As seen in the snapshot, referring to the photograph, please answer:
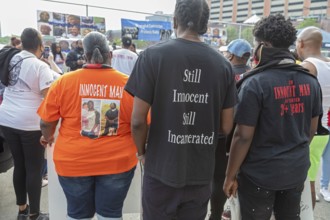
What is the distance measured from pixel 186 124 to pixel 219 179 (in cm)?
116

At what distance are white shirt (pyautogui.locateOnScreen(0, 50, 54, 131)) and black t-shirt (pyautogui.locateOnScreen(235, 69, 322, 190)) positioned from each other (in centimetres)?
170

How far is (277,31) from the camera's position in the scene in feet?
5.91

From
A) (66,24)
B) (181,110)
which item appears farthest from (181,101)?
(66,24)

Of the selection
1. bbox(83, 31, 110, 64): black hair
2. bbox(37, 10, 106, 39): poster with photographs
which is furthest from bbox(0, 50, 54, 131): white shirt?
bbox(37, 10, 106, 39): poster with photographs

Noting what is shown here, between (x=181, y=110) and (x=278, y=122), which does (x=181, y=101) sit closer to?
(x=181, y=110)

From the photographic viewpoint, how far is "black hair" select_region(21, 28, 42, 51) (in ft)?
8.59

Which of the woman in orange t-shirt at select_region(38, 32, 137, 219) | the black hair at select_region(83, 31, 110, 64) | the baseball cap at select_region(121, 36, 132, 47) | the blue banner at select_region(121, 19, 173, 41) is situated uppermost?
the blue banner at select_region(121, 19, 173, 41)

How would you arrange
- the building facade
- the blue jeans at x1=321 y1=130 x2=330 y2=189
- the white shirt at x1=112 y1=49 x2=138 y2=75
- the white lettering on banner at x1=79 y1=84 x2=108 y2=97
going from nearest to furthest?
the white lettering on banner at x1=79 y1=84 x2=108 y2=97 → the blue jeans at x1=321 y1=130 x2=330 y2=189 → the white shirt at x1=112 y1=49 x2=138 y2=75 → the building facade

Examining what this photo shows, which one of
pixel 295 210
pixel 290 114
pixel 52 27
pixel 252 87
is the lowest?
pixel 295 210

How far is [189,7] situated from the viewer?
1.54m

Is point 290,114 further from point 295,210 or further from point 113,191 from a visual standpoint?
point 113,191

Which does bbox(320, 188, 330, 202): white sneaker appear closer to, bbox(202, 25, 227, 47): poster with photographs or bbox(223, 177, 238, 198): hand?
bbox(223, 177, 238, 198): hand

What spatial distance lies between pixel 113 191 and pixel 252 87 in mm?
1136

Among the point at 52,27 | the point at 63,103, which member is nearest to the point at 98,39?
the point at 63,103
